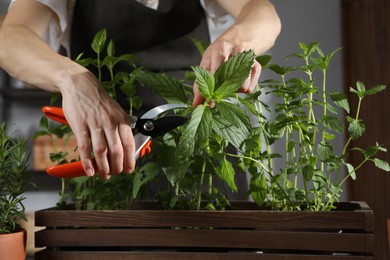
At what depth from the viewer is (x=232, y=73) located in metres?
0.74

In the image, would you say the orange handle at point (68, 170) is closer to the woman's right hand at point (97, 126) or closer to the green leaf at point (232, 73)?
the woman's right hand at point (97, 126)

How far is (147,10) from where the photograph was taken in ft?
4.88

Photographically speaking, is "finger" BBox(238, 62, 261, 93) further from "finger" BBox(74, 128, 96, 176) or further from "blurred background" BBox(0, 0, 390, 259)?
"blurred background" BBox(0, 0, 390, 259)

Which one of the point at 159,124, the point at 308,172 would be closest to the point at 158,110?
the point at 159,124

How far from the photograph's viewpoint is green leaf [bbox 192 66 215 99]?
73 cm

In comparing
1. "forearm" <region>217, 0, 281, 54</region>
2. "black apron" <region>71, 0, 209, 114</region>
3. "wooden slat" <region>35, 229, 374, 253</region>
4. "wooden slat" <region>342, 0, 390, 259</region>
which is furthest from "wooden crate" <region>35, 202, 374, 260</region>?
"wooden slat" <region>342, 0, 390, 259</region>

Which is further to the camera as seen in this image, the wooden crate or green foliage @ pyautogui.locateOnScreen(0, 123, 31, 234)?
green foliage @ pyautogui.locateOnScreen(0, 123, 31, 234)

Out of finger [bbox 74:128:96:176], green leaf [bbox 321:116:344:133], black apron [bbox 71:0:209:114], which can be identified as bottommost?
finger [bbox 74:128:96:176]

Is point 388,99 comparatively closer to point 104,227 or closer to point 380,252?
point 380,252

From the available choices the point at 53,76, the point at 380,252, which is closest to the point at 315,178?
the point at 53,76

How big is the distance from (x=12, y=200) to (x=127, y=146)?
0.75ft

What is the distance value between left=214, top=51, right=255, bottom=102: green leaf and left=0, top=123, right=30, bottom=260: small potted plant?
35cm

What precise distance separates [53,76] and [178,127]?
21cm

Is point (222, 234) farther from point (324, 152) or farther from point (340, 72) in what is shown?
point (340, 72)
